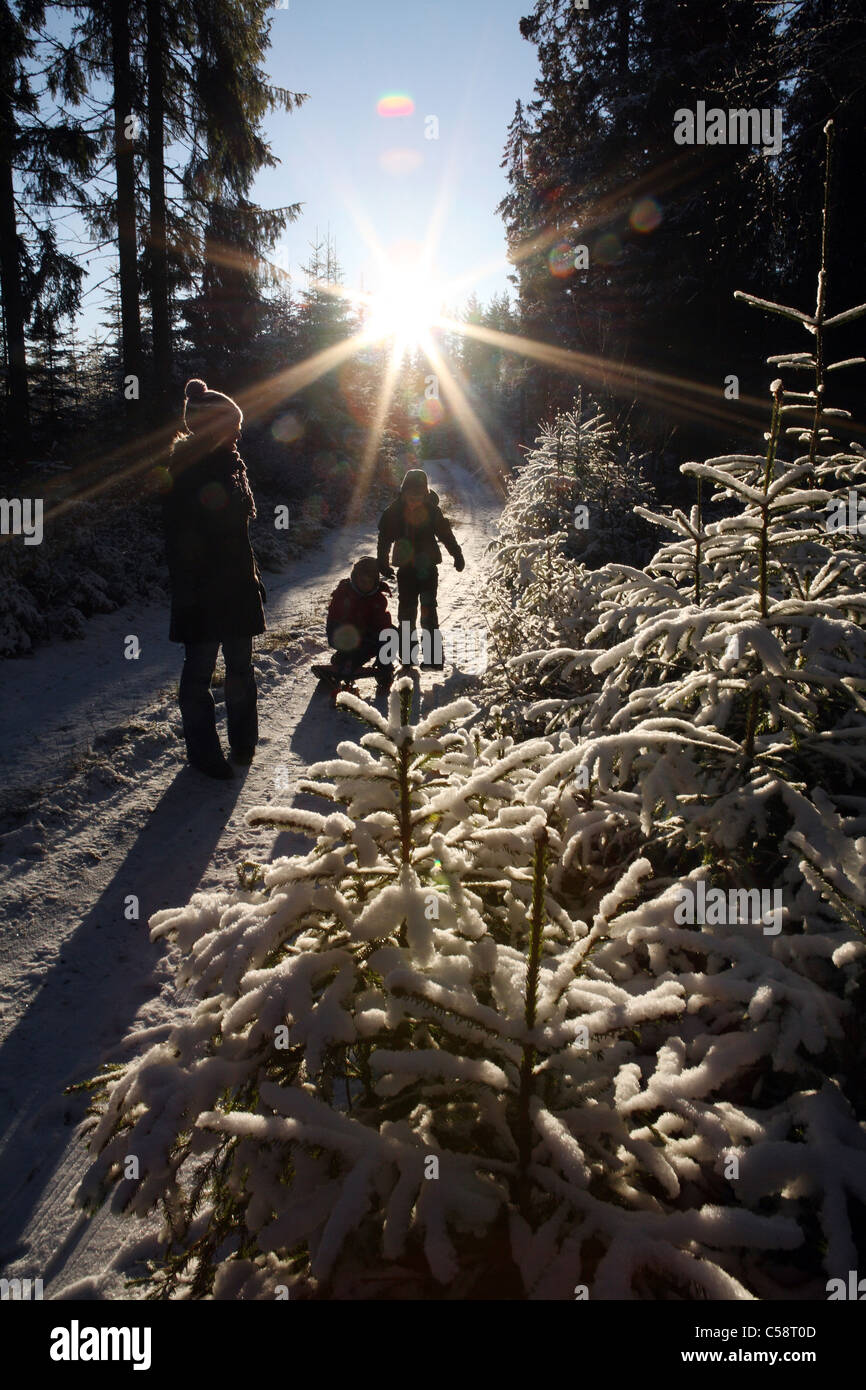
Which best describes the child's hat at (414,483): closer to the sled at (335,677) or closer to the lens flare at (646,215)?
the sled at (335,677)

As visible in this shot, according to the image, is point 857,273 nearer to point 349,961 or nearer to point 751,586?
point 751,586

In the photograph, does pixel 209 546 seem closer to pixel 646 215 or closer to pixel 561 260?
pixel 646 215

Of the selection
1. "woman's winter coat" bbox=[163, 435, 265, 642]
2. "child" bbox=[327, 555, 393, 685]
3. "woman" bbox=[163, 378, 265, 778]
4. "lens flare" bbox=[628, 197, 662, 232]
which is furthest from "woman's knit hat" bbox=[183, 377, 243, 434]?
"lens flare" bbox=[628, 197, 662, 232]

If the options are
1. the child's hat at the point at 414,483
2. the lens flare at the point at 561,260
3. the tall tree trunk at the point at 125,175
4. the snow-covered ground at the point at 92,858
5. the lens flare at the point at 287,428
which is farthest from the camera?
the lens flare at the point at 287,428

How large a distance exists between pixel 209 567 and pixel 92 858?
7.08 feet

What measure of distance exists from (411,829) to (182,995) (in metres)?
2.03

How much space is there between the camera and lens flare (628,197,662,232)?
15.1m

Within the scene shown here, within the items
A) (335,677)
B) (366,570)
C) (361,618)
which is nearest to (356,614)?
(361,618)

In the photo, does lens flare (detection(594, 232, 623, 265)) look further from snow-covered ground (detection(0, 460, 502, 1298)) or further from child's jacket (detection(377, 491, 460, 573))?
snow-covered ground (detection(0, 460, 502, 1298))

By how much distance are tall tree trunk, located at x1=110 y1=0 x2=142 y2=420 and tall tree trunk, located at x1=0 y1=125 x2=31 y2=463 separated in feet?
5.81

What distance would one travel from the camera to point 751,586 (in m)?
2.42

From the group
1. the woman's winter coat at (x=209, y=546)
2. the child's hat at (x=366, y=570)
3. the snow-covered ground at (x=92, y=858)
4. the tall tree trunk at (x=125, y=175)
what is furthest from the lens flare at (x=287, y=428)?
the woman's winter coat at (x=209, y=546)

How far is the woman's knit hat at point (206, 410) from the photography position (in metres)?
4.67
